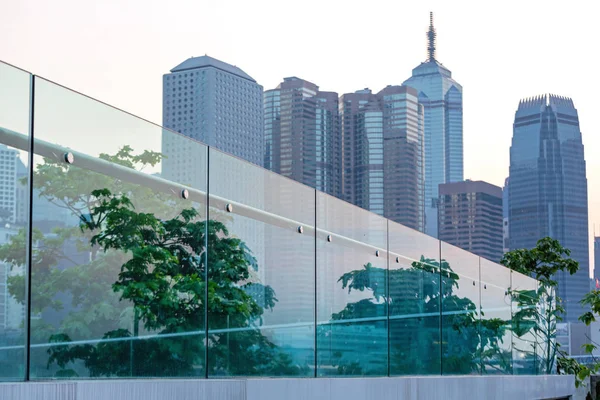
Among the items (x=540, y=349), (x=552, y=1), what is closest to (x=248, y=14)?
(x=552, y=1)

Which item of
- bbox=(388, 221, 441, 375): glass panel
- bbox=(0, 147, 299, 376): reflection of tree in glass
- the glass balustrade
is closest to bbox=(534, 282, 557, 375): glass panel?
bbox=(388, 221, 441, 375): glass panel

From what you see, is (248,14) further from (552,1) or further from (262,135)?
(552,1)

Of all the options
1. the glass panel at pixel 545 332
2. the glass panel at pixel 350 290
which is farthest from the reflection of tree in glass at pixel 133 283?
the glass panel at pixel 545 332

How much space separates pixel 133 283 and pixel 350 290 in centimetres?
298

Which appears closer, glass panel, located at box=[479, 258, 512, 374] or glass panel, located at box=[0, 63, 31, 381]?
glass panel, located at box=[0, 63, 31, 381]

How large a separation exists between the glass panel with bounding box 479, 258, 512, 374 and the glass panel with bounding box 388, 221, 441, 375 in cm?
153

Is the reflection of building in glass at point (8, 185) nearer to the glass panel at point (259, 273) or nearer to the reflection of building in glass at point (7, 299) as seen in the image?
the reflection of building in glass at point (7, 299)

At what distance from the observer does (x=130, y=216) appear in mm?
4867

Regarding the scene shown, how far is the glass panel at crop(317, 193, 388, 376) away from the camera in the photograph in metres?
7.09

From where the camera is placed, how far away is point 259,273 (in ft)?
20.0

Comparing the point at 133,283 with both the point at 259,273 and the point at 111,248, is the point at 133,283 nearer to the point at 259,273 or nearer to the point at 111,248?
the point at 111,248

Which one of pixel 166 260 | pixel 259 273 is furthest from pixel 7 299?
pixel 259 273

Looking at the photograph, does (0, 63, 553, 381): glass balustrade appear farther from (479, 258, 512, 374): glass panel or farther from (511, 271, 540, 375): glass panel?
(511, 271, 540, 375): glass panel

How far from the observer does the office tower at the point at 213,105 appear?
553 feet
